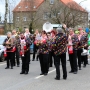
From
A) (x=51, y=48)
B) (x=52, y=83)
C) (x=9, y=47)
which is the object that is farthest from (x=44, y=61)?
(x=9, y=47)

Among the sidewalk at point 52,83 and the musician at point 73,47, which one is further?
the musician at point 73,47

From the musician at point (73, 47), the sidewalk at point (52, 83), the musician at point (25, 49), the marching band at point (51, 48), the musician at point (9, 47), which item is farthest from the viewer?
the musician at point (9, 47)

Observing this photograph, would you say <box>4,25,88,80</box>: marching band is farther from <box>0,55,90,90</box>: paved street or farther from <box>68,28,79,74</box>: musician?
<box>0,55,90,90</box>: paved street

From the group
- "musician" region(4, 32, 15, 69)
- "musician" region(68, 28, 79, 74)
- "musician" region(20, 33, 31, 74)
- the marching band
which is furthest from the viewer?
"musician" region(4, 32, 15, 69)

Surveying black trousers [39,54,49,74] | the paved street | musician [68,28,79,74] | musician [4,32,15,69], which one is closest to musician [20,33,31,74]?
the paved street

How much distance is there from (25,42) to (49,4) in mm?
70425

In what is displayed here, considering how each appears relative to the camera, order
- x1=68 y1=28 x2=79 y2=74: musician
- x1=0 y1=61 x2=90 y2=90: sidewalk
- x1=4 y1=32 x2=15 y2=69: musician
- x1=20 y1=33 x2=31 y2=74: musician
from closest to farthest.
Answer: x1=0 y1=61 x2=90 y2=90: sidewalk, x1=20 y1=33 x2=31 y2=74: musician, x1=68 y1=28 x2=79 y2=74: musician, x1=4 y1=32 x2=15 y2=69: musician

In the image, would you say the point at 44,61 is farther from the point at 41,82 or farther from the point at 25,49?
the point at 41,82

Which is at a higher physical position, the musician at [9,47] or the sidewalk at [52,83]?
the musician at [9,47]

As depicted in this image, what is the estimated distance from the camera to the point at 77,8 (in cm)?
6519

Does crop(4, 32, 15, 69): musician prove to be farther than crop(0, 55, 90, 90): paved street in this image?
Yes

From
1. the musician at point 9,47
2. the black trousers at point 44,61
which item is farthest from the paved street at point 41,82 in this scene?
the musician at point 9,47

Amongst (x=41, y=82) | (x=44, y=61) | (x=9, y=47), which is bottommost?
(x=41, y=82)

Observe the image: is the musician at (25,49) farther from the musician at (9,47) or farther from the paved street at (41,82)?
the musician at (9,47)
